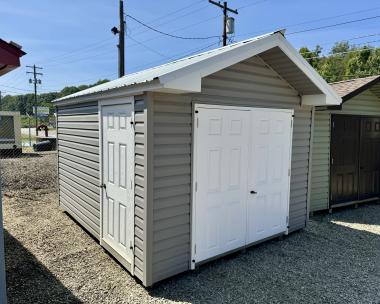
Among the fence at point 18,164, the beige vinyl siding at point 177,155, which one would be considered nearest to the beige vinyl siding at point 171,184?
the beige vinyl siding at point 177,155

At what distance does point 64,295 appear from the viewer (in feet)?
11.0

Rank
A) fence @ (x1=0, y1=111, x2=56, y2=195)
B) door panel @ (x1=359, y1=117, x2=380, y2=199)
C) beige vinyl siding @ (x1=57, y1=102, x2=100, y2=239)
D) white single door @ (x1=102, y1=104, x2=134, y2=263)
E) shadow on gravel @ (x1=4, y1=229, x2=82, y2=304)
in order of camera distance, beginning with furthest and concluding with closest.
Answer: fence @ (x1=0, y1=111, x2=56, y2=195) → door panel @ (x1=359, y1=117, x2=380, y2=199) → beige vinyl siding @ (x1=57, y1=102, x2=100, y2=239) → white single door @ (x1=102, y1=104, x2=134, y2=263) → shadow on gravel @ (x1=4, y1=229, x2=82, y2=304)

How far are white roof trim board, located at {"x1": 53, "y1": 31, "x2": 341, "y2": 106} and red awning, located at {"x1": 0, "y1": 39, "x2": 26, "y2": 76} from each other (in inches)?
47.6

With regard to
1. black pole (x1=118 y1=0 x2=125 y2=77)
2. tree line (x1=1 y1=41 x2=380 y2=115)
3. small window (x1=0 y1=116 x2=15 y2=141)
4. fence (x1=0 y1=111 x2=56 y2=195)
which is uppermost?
tree line (x1=1 y1=41 x2=380 y2=115)

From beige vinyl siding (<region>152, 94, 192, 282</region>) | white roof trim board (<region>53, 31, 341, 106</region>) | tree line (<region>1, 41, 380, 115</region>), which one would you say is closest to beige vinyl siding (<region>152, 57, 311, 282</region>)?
beige vinyl siding (<region>152, 94, 192, 282</region>)

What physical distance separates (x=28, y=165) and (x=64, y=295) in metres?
9.34

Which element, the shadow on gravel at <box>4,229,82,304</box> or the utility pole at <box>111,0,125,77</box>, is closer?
the shadow on gravel at <box>4,229,82,304</box>

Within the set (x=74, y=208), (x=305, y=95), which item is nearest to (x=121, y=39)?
(x=74, y=208)

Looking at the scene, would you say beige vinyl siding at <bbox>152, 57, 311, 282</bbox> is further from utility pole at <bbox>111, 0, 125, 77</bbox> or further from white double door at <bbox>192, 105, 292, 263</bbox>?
utility pole at <bbox>111, 0, 125, 77</bbox>

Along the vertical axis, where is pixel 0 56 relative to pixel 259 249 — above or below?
above

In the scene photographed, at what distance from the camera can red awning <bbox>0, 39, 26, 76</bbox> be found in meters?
2.19

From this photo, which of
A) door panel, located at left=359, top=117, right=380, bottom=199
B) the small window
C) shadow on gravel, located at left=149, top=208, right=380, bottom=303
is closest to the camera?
shadow on gravel, located at left=149, top=208, right=380, bottom=303

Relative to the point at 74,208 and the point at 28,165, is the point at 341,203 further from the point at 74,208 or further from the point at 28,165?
the point at 28,165

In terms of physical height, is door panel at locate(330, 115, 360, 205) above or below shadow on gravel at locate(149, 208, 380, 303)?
above
